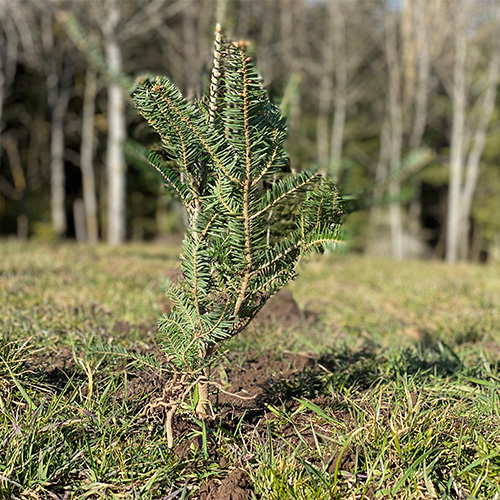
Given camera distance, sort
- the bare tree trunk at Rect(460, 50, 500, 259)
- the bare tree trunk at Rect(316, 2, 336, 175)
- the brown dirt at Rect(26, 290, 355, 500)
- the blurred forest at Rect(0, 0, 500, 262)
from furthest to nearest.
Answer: the bare tree trunk at Rect(316, 2, 336, 175) < the bare tree trunk at Rect(460, 50, 500, 259) < the blurred forest at Rect(0, 0, 500, 262) < the brown dirt at Rect(26, 290, 355, 500)

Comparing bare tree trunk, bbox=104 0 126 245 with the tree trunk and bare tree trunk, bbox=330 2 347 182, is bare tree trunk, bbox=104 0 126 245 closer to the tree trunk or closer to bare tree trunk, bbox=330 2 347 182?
the tree trunk

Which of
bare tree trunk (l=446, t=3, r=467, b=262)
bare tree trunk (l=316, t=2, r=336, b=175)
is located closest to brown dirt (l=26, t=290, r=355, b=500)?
bare tree trunk (l=316, t=2, r=336, b=175)

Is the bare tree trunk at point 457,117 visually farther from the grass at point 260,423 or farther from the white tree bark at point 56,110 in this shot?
the grass at point 260,423

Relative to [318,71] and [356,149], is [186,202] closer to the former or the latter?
[318,71]

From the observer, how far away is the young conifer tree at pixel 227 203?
165cm

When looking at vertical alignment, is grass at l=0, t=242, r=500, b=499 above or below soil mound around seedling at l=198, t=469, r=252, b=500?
above

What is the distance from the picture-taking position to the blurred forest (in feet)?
43.9

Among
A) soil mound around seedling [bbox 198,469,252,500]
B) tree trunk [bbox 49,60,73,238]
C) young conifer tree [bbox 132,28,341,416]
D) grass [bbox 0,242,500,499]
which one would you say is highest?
tree trunk [bbox 49,60,73,238]

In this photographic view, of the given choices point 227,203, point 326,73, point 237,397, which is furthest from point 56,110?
point 227,203

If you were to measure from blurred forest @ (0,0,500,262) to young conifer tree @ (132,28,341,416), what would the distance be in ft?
28.3

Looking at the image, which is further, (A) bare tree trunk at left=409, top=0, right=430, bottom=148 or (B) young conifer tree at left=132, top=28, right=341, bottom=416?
(A) bare tree trunk at left=409, top=0, right=430, bottom=148

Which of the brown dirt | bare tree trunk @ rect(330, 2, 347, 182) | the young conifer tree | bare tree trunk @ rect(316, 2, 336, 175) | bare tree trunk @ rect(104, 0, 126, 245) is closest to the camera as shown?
the young conifer tree

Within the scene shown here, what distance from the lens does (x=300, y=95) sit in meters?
10.7

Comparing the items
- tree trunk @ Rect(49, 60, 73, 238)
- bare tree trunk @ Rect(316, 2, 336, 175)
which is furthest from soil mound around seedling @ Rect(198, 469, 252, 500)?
tree trunk @ Rect(49, 60, 73, 238)
